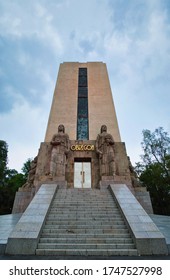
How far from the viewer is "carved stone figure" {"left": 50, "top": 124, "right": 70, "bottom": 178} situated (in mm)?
12516

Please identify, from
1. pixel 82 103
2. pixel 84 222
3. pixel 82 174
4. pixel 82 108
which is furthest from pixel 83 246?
pixel 82 103

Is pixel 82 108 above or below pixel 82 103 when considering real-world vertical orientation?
below

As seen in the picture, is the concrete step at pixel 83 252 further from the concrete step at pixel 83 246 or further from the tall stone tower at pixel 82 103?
the tall stone tower at pixel 82 103

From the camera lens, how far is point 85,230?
570 centimetres

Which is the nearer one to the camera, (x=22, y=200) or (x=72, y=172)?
(x=22, y=200)

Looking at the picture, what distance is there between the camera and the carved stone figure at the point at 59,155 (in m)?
12.5

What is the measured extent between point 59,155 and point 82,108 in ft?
21.7

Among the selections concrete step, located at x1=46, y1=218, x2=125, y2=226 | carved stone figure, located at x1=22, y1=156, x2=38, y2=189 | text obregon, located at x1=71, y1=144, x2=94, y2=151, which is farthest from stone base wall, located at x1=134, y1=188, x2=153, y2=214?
carved stone figure, located at x1=22, y1=156, x2=38, y2=189

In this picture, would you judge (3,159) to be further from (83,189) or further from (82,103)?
(83,189)

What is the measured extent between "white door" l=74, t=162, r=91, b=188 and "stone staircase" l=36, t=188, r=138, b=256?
171 inches

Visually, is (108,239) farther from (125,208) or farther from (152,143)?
(152,143)

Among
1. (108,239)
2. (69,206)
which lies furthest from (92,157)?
(108,239)

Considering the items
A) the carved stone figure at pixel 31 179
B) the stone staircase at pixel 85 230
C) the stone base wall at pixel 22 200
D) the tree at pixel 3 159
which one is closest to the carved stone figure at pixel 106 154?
the stone staircase at pixel 85 230

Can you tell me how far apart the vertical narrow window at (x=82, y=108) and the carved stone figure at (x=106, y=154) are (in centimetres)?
237
